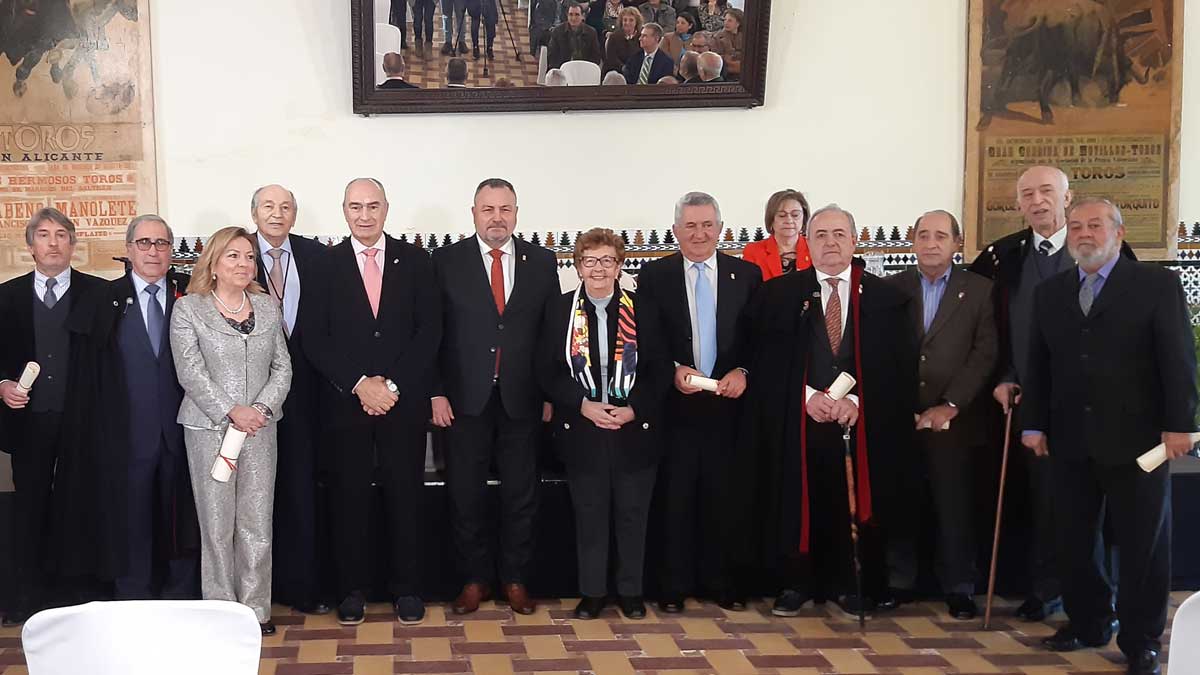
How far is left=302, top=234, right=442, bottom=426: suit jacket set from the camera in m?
4.52

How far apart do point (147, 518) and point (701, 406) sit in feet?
6.64

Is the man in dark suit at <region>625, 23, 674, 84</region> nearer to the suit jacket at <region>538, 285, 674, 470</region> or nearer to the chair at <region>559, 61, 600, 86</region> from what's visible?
the chair at <region>559, 61, 600, 86</region>

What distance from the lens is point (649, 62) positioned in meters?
A: 5.90

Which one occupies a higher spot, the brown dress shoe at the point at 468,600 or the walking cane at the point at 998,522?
the walking cane at the point at 998,522

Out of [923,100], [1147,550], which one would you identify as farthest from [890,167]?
[1147,550]

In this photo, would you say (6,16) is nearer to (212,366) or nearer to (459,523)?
(212,366)

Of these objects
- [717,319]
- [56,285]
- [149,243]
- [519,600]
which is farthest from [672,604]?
[56,285]

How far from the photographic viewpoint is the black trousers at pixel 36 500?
455cm

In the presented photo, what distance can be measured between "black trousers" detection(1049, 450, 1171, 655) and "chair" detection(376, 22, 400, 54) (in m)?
3.38

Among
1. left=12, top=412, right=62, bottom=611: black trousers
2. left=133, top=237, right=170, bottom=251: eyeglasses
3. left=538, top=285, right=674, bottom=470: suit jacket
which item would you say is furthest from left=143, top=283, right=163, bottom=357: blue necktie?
left=538, top=285, right=674, bottom=470: suit jacket

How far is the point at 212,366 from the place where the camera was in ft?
14.0

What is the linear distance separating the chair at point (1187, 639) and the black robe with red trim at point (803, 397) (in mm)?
2453

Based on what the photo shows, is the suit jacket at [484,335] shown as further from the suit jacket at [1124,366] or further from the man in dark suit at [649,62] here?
the suit jacket at [1124,366]

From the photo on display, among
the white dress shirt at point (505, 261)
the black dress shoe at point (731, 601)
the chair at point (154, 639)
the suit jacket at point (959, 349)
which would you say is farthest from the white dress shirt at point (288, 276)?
the chair at point (154, 639)
